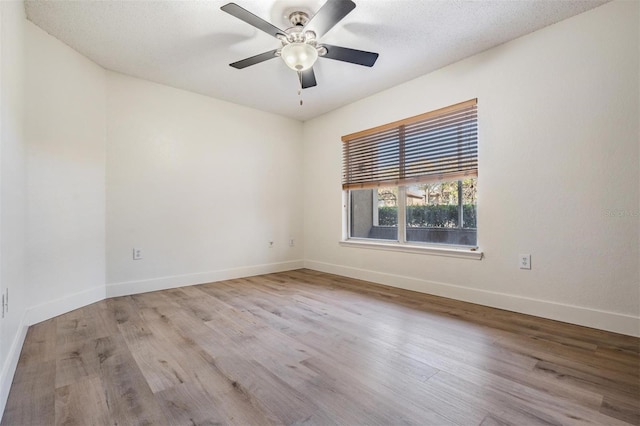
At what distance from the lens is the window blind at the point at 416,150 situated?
2914mm

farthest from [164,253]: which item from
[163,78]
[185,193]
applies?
[163,78]

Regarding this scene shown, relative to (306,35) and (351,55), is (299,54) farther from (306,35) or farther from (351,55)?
(351,55)

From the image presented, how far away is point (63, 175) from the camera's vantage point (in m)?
2.63

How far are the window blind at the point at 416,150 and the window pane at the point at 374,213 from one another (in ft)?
0.52

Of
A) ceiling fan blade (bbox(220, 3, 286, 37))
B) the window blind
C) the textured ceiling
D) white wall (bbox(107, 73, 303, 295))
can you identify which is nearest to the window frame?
the window blind

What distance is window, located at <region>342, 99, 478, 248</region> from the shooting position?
2.95 meters

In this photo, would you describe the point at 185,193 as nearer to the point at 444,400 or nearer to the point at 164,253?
the point at 164,253

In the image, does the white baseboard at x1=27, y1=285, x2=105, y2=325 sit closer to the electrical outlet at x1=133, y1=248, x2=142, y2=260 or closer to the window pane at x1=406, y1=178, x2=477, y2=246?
the electrical outlet at x1=133, y1=248, x2=142, y2=260

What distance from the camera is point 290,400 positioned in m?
1.35

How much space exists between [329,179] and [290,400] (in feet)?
10.8

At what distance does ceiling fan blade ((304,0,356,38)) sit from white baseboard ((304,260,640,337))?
8.30ft

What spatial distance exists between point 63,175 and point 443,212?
143 inches

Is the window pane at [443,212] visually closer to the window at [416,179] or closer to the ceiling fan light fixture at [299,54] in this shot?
the window at [416,179]

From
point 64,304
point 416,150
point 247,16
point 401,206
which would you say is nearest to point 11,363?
point 64,304
